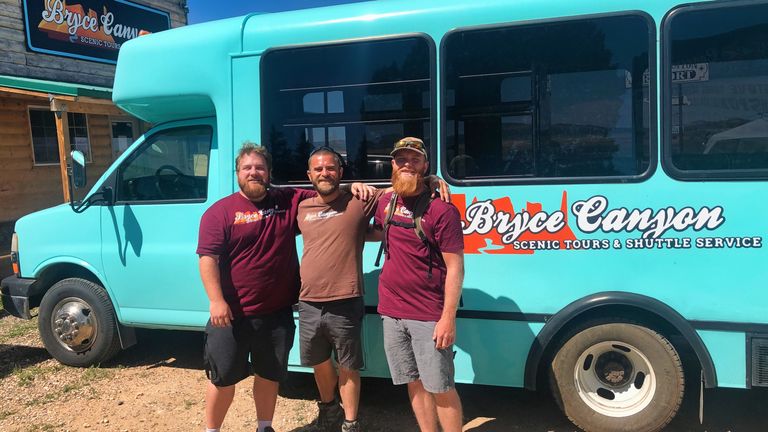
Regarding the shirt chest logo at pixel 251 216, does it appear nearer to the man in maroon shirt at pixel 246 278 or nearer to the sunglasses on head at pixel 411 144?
the man in maroon shirt at pixel 246 278

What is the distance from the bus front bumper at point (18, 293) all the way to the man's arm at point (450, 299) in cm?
372

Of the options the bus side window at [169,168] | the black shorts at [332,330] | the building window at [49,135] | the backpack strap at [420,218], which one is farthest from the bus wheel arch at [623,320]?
the building window at [49,135]

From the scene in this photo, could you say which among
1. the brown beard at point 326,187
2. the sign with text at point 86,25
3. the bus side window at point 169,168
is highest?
the sign with text at point 86,25

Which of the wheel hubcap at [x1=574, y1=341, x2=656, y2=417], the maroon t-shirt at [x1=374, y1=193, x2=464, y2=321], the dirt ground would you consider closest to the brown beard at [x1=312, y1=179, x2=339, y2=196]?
the maroon t-shirt at [x1=374, y1=193, x2=464, y2=321]

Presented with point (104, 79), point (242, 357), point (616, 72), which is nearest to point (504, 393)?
point (242, 357)

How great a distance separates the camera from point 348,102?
3.34 metres

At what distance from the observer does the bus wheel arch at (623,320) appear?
2852mm

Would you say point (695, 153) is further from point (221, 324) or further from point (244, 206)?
point (221, 324)

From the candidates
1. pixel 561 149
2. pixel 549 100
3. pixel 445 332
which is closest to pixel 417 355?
pixel 445 332

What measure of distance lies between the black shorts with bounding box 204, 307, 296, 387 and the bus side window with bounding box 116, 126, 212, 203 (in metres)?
1.26

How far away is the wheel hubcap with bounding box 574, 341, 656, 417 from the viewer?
302cm

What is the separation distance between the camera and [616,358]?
3.07 metres

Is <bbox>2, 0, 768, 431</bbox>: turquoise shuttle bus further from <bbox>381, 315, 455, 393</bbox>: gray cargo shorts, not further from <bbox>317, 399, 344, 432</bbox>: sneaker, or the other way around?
<bbox>381, 315, 455, 393</bbox>: gray cargo shorts

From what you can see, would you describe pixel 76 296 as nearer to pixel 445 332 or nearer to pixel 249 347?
pixel 249 347
